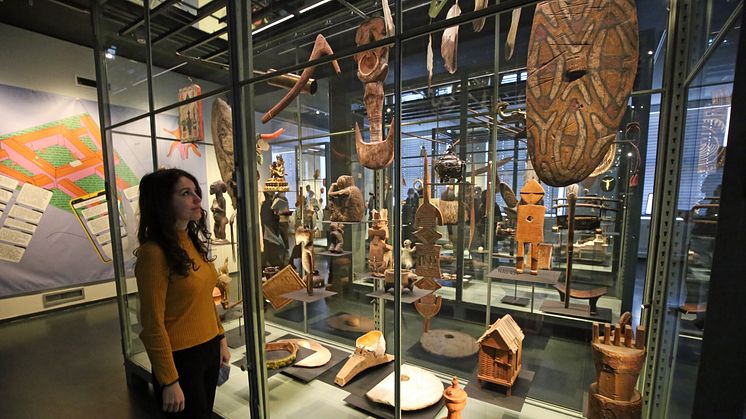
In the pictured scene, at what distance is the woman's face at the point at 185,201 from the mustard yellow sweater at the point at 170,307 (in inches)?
3.2

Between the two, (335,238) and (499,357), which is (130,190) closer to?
(335,238)

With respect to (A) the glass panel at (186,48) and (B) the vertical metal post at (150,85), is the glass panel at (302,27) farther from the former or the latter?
(B) the vertical metal post at (150,85)

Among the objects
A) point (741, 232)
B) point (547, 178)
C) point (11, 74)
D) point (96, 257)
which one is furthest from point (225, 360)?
point (11, 74)

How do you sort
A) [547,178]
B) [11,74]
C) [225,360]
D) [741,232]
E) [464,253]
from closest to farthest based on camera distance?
[741,232] → [547,178] → [225,360] → [464,253] → [11,74]

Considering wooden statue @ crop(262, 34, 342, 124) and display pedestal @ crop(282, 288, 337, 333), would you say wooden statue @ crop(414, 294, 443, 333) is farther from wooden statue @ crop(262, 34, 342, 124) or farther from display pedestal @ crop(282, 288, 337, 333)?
wooden statue @ crop(262, 34, 342, 124)

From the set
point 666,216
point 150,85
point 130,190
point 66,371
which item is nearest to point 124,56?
point 150,85

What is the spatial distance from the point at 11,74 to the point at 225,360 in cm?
456

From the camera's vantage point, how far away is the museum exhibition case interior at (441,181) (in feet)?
3.44

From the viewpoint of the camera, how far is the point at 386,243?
2.31 metres

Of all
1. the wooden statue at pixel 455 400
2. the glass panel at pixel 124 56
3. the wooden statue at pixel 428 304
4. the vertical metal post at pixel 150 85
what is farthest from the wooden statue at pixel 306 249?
the glass panel at pixel 124 56

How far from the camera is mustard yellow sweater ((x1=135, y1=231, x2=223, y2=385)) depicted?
1.13 m

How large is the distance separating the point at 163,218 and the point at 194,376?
67 centimetres

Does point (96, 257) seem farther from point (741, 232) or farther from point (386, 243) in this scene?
point (741, 232)

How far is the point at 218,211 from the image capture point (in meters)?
2.73
